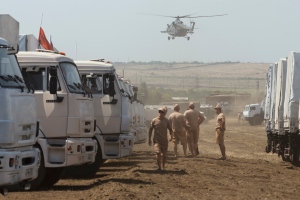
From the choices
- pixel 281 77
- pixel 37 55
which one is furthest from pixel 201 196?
pixel 281 77

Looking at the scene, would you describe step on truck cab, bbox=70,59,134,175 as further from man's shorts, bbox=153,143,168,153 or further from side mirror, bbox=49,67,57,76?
side mirror, bbox=49,67,57,76

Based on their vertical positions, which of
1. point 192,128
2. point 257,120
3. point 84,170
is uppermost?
point 192,128

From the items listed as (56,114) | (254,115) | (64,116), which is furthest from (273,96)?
(254,115)

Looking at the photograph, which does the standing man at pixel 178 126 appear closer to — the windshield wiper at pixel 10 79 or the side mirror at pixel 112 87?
the side mirror at pixel 112 87

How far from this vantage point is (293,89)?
84.9 feet

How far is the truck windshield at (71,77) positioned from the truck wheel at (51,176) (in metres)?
1.56

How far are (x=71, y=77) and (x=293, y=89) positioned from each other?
911 centimetres

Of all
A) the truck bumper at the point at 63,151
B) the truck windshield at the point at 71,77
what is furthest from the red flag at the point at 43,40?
the truck bumper at the point at 63,151

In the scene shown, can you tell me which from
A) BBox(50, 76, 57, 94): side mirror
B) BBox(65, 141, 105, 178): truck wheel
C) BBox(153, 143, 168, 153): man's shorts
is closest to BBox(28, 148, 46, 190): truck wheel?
BBox(50, 76, 57, 94): side mirror

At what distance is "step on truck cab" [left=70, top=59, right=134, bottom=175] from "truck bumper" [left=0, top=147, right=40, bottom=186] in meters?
7.58

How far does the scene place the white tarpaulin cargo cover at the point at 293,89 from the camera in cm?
2569

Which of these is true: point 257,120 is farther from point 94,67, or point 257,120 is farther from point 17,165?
point 17,165

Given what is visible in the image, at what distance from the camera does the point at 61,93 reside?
18.1m

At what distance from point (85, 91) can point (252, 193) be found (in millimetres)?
3999
